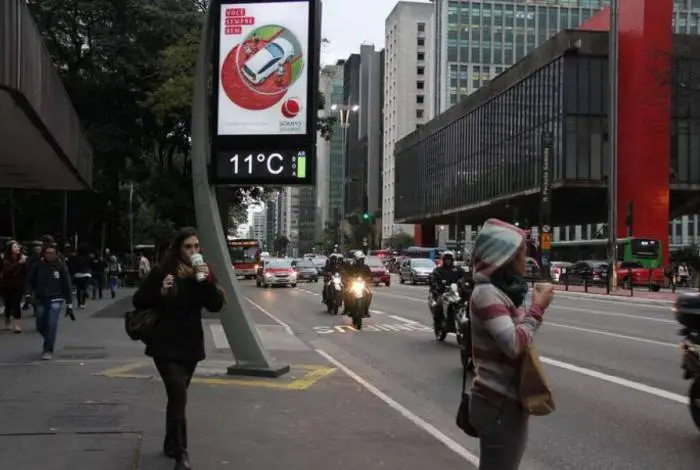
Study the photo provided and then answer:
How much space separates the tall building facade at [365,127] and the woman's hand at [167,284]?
501 feet

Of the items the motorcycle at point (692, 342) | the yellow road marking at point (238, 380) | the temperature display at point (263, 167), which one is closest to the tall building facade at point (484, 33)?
the temperature display at point (263, 167)

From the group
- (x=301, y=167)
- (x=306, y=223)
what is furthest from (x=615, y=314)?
(x=306, y=223)

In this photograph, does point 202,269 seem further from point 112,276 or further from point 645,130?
point 645,130

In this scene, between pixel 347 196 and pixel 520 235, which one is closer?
pixel 520 235

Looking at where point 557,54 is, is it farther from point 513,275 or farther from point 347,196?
point 347,196

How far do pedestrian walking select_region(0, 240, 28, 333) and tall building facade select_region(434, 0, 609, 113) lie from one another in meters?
127

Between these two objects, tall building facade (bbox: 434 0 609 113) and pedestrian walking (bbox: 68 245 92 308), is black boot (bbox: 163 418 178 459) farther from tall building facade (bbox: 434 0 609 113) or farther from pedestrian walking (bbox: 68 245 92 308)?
tall building facade (bbox: 434 0 609 113)

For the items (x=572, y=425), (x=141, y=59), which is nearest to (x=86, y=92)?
(x=141, y=59)

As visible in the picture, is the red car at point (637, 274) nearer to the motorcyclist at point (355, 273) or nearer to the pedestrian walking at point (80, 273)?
the motorcyclist at point (355, 273)

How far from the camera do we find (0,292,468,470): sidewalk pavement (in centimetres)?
577

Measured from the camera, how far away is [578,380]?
995 cm

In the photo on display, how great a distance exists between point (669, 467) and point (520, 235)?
349 cm

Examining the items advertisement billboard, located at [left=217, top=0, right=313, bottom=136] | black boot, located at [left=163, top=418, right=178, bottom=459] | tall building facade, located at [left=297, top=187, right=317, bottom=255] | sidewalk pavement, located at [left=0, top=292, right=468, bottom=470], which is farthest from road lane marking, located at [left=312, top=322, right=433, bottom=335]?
tall building facade, located at [left=297, top=187, right=317, bottom=255]

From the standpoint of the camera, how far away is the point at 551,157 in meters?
50.1
